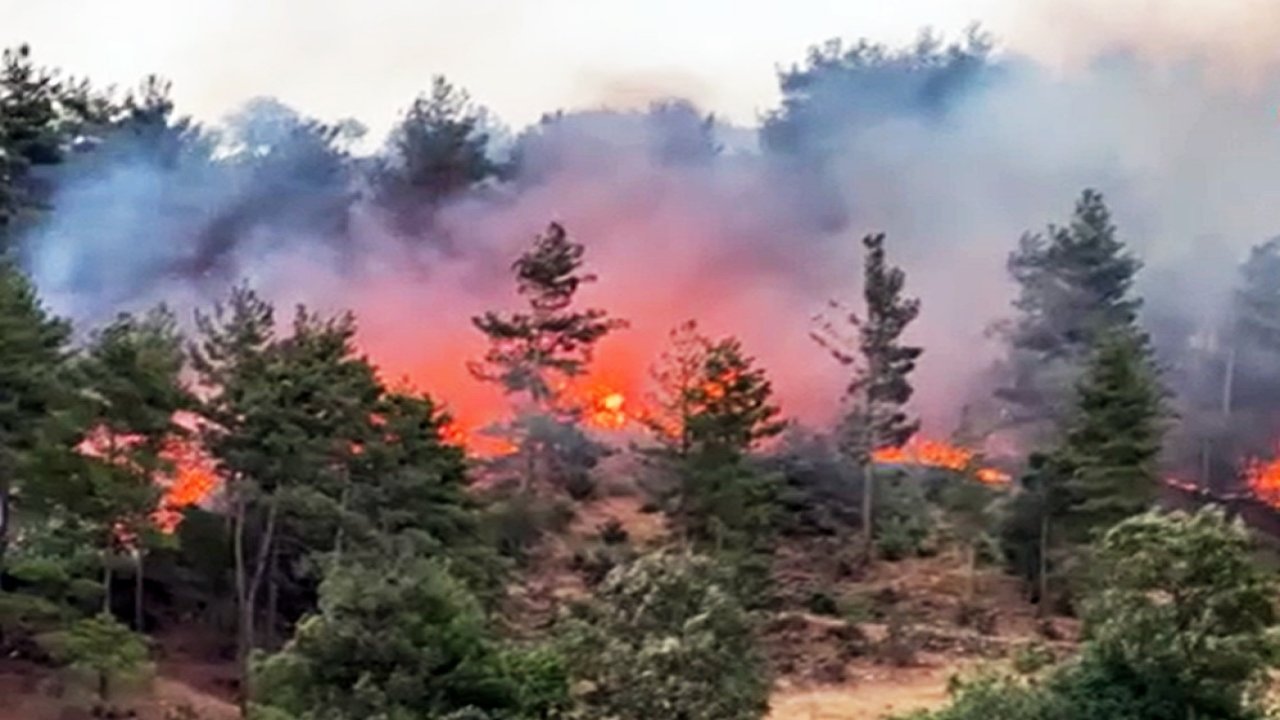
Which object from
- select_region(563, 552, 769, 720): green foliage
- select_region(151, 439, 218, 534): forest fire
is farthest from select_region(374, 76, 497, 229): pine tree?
select_region(563, 552, 769, 720): green foliage

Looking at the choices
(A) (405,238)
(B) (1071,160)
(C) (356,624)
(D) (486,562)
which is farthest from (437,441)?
(B) (1071,160)

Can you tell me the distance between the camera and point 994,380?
Result: 7912cm

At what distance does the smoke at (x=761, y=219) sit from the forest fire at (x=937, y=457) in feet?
12.7

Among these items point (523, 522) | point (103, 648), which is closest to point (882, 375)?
point (523, 522)

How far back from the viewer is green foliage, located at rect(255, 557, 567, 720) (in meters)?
30.4

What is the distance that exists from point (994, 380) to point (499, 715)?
51.7m

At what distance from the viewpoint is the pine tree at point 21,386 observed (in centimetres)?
3912

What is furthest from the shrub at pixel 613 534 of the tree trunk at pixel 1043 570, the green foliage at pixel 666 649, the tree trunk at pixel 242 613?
the green foliage at pixel 666 649

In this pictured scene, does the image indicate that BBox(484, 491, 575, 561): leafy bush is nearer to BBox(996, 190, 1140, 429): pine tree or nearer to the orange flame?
BBox(996, 190, 1140, 429): pine tree

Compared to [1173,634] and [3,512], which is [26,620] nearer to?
[3,512]

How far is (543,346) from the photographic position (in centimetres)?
6775

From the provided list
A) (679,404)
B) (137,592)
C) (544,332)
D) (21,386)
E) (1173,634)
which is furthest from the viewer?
(544,332)

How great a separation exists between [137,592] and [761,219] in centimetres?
4931

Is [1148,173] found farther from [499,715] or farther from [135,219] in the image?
[499,715]
